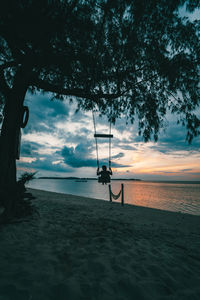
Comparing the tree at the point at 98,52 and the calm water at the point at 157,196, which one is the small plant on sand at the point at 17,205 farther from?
the calm water at the point at 157,196

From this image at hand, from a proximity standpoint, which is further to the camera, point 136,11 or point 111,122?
point 111,122

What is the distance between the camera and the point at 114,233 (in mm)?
5066

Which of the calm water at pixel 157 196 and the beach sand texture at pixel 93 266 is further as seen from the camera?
the calm water at pixel 157 196

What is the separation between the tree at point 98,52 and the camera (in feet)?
15.6

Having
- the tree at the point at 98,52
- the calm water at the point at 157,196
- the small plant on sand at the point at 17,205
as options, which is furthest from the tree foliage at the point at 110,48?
the calm water at the point at 157,196

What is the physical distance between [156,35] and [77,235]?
24.7 feet

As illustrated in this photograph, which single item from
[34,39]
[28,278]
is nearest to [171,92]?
[34,39]

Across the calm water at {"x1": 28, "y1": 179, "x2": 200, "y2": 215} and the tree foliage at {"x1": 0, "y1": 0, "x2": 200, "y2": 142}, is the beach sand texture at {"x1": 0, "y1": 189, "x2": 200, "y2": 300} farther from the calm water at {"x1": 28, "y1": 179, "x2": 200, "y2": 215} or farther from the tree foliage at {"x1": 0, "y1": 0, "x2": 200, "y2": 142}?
the calm water at {"x1": 28, "y1": 179, "x2": 200, "y2": 215}

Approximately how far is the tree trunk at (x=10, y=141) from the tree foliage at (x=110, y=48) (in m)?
0.46

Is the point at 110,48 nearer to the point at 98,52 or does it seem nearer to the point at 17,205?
the point at 98,52

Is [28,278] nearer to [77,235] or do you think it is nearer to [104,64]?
[77,235]

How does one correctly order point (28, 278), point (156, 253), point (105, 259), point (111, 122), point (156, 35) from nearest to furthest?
point (28, 278) → point (105, 259) → point (156, 253) → point (156, 35) → point (111, 122)

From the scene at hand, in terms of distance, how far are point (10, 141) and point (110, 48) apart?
17.1ft

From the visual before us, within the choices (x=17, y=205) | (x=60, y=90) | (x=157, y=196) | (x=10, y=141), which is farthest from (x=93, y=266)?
(x=157, y=196)
